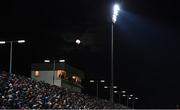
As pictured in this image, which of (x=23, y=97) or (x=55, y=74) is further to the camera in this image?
(x=55, y=74)

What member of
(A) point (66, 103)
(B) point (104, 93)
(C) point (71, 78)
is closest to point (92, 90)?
(B) point (104, 93)

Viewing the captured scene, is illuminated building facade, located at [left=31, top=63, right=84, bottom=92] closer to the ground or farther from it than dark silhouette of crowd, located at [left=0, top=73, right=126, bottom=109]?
farther from it

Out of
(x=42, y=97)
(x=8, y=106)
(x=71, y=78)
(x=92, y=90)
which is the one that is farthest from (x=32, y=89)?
(x=92, y=90)

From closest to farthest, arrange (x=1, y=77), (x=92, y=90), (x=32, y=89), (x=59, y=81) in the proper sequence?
(x=1, y=77) < (x=32, y=89) < (x=59, y=81) < (x=92, y=90)

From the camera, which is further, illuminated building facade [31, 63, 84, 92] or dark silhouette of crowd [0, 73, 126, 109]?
illuminated building facade [31, 63, 84, 92]

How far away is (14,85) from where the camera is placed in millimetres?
21172

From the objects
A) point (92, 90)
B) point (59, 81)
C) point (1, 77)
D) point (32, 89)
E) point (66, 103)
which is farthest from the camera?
point (92, 90)

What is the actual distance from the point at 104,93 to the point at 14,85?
4709 inches

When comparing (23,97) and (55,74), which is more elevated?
(55,74)

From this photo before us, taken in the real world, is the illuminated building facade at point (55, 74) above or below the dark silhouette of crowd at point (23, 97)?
above

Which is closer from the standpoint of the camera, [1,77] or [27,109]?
[27,109]

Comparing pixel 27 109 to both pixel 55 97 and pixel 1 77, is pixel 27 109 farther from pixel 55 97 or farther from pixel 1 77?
pixel 55 97

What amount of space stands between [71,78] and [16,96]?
6362cm

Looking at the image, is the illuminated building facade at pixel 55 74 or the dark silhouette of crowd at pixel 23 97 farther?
the illuminated building facade at pixel 55 74
